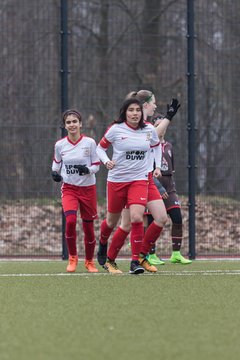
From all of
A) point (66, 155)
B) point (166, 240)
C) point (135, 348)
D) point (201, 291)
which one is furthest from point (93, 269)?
point (135, 348)

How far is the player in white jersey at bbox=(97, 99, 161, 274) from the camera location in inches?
412

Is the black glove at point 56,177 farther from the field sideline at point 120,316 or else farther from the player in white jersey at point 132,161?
the field sideline at point 120,316

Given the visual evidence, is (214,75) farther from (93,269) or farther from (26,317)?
(26,317)

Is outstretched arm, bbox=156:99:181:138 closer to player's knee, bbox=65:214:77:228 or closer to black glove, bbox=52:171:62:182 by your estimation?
black glove, bbox=52:171:62:182

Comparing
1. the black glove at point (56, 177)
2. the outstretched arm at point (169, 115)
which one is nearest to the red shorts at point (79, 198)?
the black glove at point (56, 177)

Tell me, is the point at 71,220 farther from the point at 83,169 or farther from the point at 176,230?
the point at 176,230

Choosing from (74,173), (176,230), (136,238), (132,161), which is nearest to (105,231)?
(74,173)

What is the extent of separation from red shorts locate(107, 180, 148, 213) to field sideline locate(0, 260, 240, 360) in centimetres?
74

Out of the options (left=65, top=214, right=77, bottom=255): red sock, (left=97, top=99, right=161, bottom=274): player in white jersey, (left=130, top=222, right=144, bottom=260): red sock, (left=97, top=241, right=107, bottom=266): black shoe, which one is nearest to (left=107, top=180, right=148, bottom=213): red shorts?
(left=97, top=99, right=161, bottom=274): player in white jersey

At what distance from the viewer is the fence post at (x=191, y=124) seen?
1536 cm

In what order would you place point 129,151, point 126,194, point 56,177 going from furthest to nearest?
point 56,177
point 126,194
point 129,151

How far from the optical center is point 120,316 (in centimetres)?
679

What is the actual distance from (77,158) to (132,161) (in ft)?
2.80

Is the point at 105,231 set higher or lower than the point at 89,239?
higher
